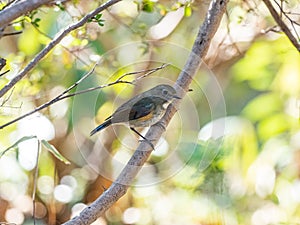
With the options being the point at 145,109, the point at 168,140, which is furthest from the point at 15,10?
the point at 168,140

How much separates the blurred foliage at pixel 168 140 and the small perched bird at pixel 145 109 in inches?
4.8

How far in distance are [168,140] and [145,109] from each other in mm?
146

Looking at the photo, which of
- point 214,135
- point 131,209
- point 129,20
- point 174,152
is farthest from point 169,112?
point 131,209

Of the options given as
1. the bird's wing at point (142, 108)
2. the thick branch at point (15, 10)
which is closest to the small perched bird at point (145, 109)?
the bird's wing at point (142, 108)

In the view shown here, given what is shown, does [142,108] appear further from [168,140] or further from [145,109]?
[168,140]

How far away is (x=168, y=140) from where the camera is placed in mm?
1634

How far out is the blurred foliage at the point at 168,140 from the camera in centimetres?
185

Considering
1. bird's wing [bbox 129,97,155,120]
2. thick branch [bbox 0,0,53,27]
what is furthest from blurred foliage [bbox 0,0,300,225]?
thick branch [bbox 0,0,53,27]

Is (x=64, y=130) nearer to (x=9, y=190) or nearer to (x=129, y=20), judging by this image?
(x=9, y=190)

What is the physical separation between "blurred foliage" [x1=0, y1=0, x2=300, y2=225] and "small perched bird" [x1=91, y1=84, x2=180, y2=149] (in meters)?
0.12

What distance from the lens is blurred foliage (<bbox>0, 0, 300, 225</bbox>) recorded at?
6.07 feet

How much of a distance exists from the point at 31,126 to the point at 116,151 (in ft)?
1.03

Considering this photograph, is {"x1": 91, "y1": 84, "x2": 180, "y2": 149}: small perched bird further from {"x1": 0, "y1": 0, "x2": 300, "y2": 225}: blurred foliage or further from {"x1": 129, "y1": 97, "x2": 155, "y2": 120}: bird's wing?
{"x1": 0, "y1": 0, "x2": 300, "y2": 225}: blurred foliage

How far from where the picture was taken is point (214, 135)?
5.97 feet
